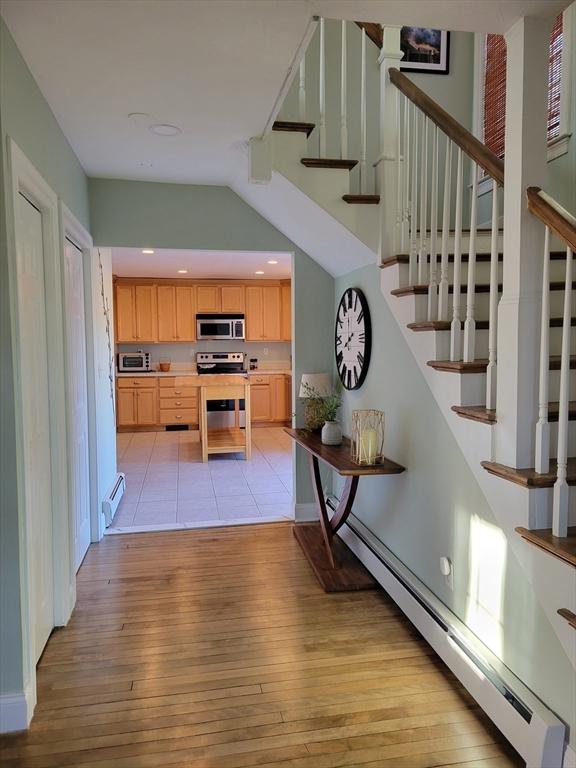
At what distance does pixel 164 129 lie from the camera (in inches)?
102

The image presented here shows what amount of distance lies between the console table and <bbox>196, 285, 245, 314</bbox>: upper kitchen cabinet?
4.83 metres

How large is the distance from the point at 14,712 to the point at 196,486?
305 centimetres

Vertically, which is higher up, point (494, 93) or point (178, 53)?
point (494, 93)

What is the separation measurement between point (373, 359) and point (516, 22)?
1823mm

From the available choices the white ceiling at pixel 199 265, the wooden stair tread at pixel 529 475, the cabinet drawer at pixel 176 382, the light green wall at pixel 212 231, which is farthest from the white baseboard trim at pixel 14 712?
the cabinet drawer at pixel 176 382

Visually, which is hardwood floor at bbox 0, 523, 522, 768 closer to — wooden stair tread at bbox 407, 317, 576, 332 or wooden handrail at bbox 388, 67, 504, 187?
wooden stair tread at bbox 407, 317, 576, 332

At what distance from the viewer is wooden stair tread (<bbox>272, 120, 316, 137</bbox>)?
2754 millimetres

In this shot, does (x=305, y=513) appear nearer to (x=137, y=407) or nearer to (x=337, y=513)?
(x=337, y=513)

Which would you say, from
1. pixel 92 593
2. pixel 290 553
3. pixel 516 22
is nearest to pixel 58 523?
pixel 92 593

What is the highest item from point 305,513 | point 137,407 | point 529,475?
point 529,475

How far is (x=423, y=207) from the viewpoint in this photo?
2.36 meters

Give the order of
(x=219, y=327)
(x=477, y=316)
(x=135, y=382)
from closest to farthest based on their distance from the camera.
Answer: (x=477, y=316)
(x=135, y=382)
(x=219, y=327)

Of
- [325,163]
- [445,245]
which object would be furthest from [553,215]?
[325,163]

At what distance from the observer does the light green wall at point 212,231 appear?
11.3 ft
